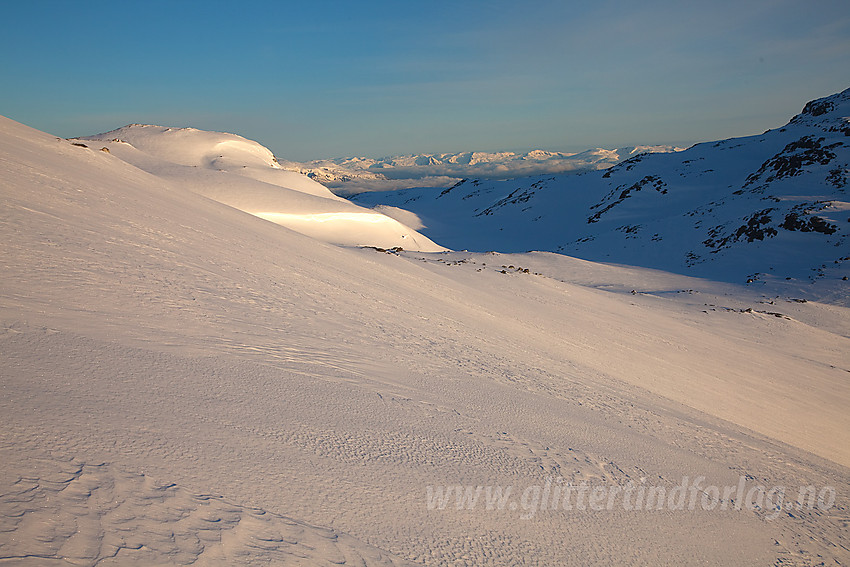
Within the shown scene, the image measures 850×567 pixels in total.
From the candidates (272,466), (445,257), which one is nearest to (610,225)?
(445,257)

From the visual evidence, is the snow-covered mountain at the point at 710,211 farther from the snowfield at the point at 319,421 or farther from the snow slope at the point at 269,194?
the snowfield at the point at 319,421

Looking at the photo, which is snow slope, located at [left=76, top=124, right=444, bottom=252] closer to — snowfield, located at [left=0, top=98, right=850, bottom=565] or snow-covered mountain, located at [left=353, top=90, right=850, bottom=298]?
snowfield, located at [left=0, top=98, right=850, bottom=565]

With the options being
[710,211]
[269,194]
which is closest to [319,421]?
[269,194]

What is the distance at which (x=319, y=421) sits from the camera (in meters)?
3.72

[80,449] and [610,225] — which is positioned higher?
[610,225]

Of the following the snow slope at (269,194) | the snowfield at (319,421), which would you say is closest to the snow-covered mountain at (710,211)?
the snow slope at (269,194)

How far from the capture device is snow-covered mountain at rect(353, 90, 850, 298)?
30078mm

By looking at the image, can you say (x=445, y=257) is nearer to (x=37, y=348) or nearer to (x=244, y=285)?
(x=244, y=285)

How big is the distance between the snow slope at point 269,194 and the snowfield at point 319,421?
37.1 feet

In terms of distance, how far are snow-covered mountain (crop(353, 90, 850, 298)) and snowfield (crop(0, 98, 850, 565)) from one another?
2545 cm

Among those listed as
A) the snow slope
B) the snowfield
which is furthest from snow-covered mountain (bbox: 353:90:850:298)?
the snowfield

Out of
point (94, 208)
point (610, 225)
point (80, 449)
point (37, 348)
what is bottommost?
point (80, 449)

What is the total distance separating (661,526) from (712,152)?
63.1 m

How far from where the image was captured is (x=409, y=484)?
327 centimetres
